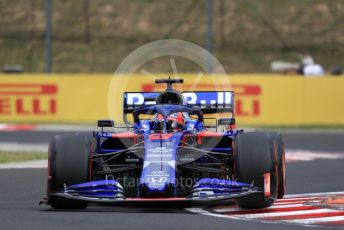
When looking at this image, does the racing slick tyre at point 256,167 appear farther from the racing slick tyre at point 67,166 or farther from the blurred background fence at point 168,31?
the blurred background fence at point 168,31

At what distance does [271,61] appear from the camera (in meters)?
44.2

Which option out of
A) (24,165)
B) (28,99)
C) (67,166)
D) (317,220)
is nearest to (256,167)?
(317,220)

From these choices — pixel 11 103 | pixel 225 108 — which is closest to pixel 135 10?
pixel 11 103

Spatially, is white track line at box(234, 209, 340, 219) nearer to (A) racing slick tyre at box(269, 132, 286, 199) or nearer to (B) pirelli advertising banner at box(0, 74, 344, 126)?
(A) racing slick tyre at box(269, 132, 286, 199)

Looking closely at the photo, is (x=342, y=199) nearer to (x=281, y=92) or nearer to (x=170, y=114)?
(x=170, y=114)

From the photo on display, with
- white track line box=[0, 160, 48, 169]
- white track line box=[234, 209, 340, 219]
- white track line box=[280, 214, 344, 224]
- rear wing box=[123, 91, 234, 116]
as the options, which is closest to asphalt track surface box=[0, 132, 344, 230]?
white track line box=[280, 214, 344, 224]

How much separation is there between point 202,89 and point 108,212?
62.0 feet

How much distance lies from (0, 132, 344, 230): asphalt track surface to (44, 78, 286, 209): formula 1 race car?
24cm

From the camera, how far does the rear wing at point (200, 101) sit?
47.2 ft

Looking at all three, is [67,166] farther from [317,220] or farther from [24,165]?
[24,165]

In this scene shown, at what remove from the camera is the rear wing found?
14375 mm

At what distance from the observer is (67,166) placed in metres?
12.2

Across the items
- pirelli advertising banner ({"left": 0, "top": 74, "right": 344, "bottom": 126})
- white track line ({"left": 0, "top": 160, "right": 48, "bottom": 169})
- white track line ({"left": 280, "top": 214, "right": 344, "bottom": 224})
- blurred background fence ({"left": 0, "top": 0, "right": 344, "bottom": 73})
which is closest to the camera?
white track line ({"left": 280, "top": 214, "right": 344, "bottom": 224})

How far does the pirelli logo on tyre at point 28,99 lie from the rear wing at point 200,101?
58.2ft
